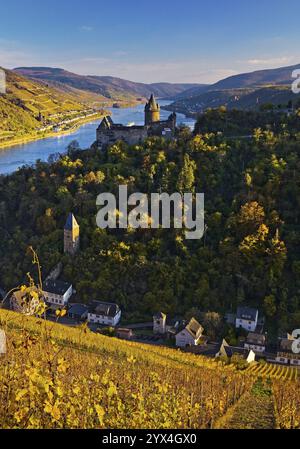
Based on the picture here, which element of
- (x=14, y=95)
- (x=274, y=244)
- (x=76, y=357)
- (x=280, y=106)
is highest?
(x=14, y=95)

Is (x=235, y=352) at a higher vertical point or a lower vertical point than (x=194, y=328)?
lower

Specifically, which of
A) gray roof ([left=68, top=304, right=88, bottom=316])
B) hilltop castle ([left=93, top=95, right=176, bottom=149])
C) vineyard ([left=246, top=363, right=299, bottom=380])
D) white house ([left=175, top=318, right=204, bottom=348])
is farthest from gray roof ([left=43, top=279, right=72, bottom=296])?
hilltop castle ([left=93, top=95, right=176, bottom=149])

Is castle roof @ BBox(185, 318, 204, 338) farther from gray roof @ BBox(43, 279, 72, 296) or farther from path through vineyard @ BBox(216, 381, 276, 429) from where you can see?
gray roof @ BBox(43, 279, 72, 296)

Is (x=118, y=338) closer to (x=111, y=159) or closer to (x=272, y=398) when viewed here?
(x=272, y=398)

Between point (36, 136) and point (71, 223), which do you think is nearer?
point (71, 223)

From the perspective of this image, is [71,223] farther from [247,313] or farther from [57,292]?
[247,313]

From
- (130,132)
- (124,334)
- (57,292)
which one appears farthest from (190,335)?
(130,132)
